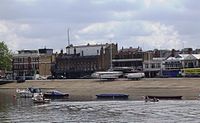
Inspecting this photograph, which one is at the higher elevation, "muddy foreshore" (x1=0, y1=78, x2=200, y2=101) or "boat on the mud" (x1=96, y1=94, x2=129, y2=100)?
"muddy foreshore" (x1=0, y1=78, x2=200, y2=101)

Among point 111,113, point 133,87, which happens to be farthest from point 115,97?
point 111,113

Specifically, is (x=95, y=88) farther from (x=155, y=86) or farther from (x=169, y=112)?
(x=169, y=112)

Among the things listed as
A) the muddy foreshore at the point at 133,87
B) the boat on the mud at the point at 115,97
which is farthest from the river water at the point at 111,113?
the muddy foreshore at the point at 133,87

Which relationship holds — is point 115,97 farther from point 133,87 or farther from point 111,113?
point 111,113

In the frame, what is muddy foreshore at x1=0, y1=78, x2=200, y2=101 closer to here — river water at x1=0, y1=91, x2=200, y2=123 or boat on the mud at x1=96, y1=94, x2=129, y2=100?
boat on the mud at x1=96, y1=94, x2=129, y2=100

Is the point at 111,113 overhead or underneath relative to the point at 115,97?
underneath

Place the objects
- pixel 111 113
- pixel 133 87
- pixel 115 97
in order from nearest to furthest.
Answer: pixel 111 113
pixel 115 97
pixel 133 87

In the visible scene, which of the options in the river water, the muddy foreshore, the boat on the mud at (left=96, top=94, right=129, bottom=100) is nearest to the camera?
the river water

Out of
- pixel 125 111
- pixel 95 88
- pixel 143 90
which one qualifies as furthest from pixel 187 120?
pixel 95 88

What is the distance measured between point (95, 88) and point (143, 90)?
21765 mm

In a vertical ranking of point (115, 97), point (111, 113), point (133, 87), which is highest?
point (133, 87)

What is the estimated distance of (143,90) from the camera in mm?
153375

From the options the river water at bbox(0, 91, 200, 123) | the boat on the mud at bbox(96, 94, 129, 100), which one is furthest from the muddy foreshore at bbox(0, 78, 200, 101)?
the river water at bbox(0, 91, 200, 123)

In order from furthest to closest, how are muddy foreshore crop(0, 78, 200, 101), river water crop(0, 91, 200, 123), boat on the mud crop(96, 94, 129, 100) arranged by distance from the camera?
muddy foreshore crop(0, 78, 200, 101)
boat on the mud crop(96, 94, 129, 100)
river water crop(0, 91, 200, 123)
